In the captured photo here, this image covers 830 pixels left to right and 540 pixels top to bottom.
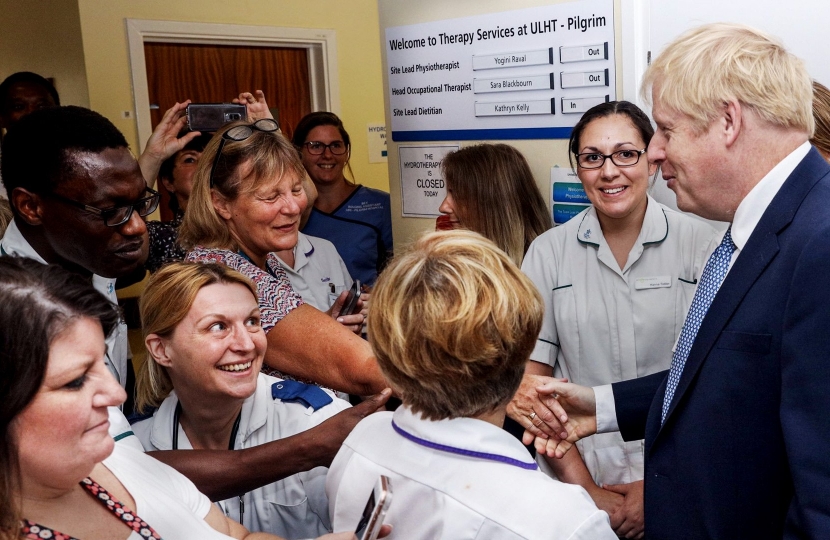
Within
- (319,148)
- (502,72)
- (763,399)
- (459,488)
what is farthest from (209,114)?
(763,399)

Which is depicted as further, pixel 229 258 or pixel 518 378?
pixel 229 258

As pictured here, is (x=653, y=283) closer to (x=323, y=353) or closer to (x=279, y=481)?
(x=323, y=353)

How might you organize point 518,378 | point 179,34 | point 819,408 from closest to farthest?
point 819,408 < point 518,378 < point 179,34

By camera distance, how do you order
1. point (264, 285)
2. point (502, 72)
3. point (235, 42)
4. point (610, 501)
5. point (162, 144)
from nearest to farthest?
point (264, 285)
point (610, 501)
point (502, 72)
point (162, 144)
point (235, 42)

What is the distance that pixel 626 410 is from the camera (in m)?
1.92

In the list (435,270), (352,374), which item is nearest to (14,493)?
(435,270)

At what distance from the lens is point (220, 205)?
227 cm

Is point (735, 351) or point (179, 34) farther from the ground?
point (179, 34)

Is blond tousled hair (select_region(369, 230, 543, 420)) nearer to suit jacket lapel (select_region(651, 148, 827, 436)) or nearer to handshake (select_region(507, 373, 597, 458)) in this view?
suit jacket lapel (select_region(651, 148, 827, 436))

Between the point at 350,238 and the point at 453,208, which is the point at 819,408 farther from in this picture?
the point at 350,238

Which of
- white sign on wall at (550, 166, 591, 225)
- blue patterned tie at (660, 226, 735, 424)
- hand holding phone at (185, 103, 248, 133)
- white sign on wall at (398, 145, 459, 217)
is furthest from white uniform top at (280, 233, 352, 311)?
blue patterned tie at (660, 226, 735, 424)

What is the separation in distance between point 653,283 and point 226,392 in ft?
4.02

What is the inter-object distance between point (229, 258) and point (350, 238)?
1.63 meters

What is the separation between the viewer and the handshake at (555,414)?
1.97 meters
